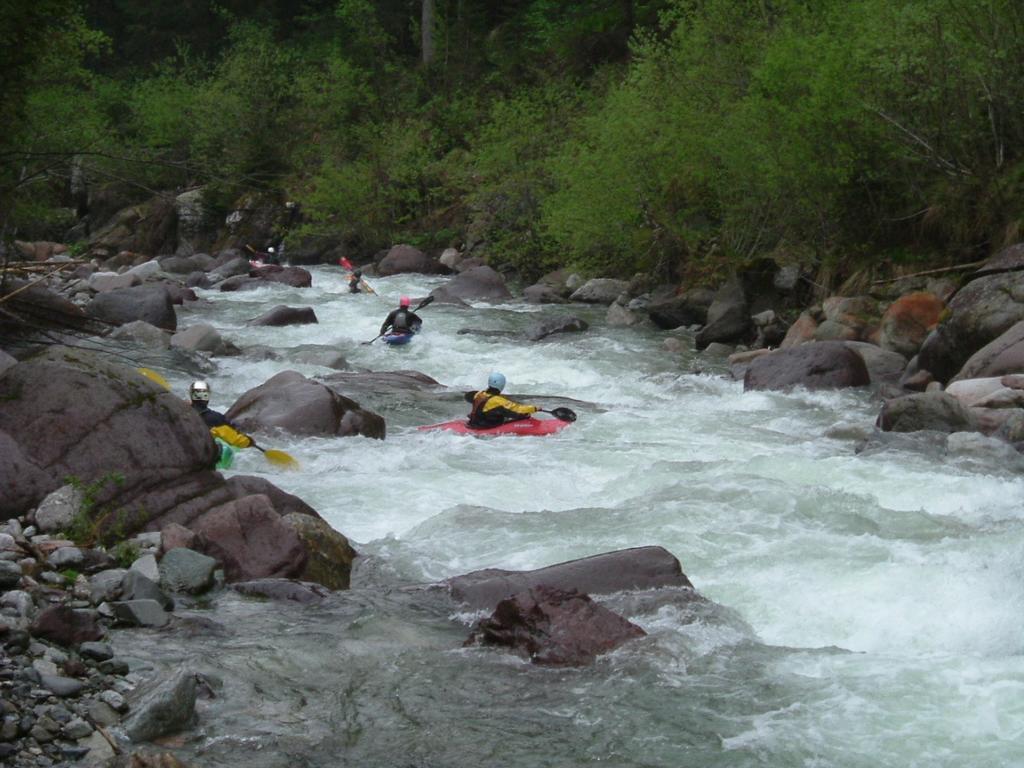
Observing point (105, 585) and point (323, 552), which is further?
point (323, 552)

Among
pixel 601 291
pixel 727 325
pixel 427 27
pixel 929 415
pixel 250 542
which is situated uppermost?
pixel 427 27

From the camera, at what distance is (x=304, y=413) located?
11000 millimetres

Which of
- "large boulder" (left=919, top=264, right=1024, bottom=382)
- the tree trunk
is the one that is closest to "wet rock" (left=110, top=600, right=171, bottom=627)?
"large boulder" (left=919, top=264, right=1024, bottom=382)

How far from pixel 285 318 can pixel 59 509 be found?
11922mm

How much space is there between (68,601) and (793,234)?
48.5 feet

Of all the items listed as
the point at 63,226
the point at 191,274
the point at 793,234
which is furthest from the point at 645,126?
the point at 63,226

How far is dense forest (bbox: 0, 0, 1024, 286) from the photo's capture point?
14602mm

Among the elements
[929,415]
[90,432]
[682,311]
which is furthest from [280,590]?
[682,311]

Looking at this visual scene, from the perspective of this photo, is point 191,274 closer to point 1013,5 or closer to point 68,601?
point 1013,5

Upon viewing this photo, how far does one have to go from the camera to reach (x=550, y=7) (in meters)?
34.5

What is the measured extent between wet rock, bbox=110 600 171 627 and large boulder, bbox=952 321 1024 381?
883 centimetres

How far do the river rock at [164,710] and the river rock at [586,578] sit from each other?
2.09 m

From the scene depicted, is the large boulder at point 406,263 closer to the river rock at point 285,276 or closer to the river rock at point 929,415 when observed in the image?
the river rock at point 285,276

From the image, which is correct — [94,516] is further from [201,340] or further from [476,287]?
[476,287]
